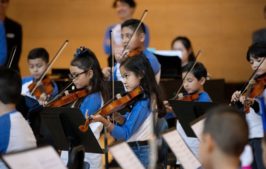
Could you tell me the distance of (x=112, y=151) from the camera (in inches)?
125

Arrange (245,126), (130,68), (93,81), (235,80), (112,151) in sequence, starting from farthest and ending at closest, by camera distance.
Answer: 1. (235,80)
2. (93,81)
3. (130,68)
4. (112,151)
5. (245,126)

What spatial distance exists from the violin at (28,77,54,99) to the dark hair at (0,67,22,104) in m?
1.62

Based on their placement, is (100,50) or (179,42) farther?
(100,50)

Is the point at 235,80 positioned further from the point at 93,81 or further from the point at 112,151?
the point at 112,151

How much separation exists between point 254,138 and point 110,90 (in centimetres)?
111

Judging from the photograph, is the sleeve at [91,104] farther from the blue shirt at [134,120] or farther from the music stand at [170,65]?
the music stand at [170,65]

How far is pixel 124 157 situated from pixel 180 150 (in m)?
0.45

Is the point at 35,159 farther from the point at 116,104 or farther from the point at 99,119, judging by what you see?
the point at 116,104

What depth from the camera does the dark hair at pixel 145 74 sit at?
182 inches

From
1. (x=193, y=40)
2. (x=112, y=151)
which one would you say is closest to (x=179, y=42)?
(x=193, y=40)

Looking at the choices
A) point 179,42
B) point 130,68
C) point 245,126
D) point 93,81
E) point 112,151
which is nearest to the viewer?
point 245,126

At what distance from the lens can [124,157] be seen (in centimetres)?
324

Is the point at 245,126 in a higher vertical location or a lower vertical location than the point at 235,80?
higher

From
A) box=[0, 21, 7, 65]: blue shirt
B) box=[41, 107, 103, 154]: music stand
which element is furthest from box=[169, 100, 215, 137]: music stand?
box=[0, 21, 7, 65]: blue shirt
